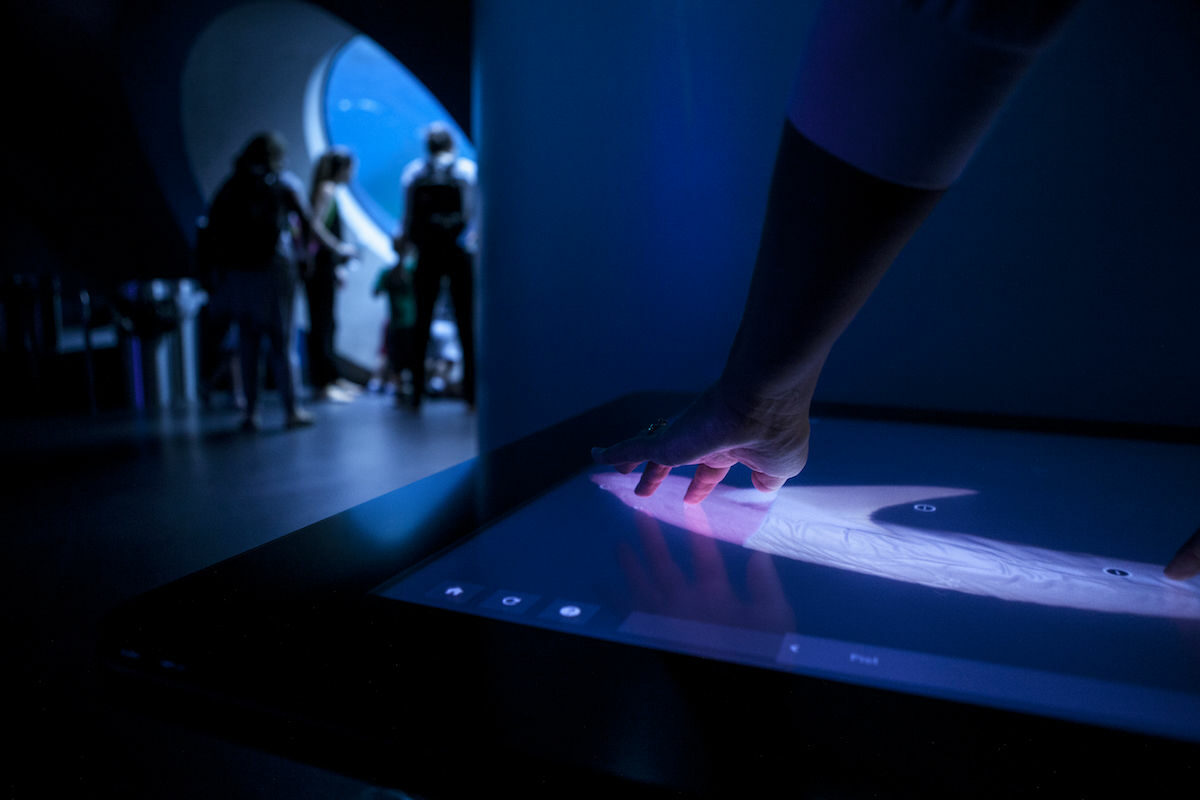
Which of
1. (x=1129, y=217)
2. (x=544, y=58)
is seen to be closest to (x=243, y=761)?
(x=544, y=58)

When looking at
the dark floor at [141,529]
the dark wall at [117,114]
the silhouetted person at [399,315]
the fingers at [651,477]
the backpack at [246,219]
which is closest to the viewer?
the fingers at [651,477]

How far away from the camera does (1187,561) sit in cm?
57

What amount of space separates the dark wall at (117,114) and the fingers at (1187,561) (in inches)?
173

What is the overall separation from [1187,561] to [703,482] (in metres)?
0.42

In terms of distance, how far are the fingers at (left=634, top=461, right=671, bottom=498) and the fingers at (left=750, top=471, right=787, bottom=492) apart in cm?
12

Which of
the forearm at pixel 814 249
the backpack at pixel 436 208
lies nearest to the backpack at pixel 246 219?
the backpack at pixel 436 208

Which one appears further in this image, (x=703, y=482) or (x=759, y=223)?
(x=759, y=223)

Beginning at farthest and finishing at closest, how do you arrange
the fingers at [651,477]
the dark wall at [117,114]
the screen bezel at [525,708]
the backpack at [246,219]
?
1. the dark wall at [117,114]
2. the backpack at [246,219]
3. the fingers at [651,477]
4. the screen bezel at [525,708]

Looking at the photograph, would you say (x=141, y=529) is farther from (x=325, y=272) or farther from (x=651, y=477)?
(x=325, y=272)

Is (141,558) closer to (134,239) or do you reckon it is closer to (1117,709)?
(1117,709)

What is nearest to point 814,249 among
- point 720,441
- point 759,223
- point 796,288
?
point 796,288

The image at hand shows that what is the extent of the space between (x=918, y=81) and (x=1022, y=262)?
1154mm

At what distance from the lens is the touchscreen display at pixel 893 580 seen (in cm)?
46

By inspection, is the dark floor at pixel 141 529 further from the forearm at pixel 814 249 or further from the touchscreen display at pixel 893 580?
the forearm at pixel 814 249
